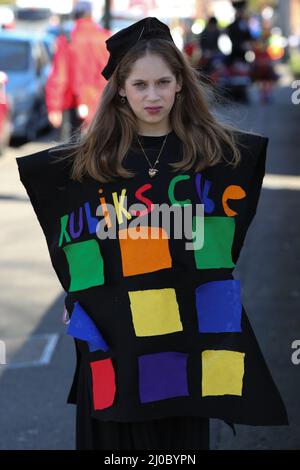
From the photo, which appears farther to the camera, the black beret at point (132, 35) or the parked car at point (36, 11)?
the parked car at point (36, 11)

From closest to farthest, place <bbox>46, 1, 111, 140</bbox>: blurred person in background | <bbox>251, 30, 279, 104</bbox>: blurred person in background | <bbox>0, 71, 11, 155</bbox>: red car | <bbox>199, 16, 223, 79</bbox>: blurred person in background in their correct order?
<bbox>46, 1, 111, 140</bbox>: blurred person in background → <bbox>0, 71, 11, 155</bbox>: red car → <bbox>199, 16, 223, 79</bbox>: blurred person in background → <bbox>251, 30, 279, 104</bbox>: blurred person in background

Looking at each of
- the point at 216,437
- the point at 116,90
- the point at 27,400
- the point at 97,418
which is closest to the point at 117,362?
the point at 97,418

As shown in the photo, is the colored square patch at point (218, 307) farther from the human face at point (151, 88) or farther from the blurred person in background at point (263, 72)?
the blurred person in background at point (263, 72)

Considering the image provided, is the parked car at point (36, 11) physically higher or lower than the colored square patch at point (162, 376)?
higher

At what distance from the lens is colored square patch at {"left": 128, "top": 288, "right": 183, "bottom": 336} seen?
3289 mm

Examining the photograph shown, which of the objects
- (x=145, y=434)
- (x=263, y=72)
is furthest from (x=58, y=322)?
(x=263, y=72)

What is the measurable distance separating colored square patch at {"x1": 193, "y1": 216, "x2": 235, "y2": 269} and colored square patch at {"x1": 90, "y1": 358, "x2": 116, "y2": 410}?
0.42 m

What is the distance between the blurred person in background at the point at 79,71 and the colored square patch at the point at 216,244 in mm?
9191

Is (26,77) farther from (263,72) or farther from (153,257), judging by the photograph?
(153,257)

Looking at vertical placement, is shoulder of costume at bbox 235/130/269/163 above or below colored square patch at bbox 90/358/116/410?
above

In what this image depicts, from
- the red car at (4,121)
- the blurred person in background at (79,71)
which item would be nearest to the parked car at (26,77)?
the red car at (4,121)

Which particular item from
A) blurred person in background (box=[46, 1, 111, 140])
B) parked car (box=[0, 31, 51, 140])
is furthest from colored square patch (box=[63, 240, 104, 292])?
parked car (box=[0, 31, 51, 140])

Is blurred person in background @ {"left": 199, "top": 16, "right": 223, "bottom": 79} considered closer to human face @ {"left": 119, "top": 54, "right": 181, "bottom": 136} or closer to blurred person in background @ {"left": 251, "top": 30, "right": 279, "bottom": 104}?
blurred person in background @ {"left": 251, "top": 30, "right": 279, "bottom": 104}

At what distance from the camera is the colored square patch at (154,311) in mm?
3289
